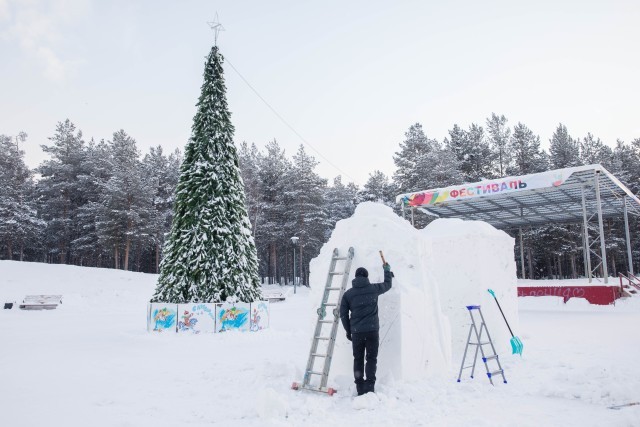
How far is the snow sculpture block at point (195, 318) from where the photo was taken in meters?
12.6

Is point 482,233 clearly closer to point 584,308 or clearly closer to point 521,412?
point 521,412

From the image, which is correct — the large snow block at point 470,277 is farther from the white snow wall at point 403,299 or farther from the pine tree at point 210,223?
the pine tree at point 210,223

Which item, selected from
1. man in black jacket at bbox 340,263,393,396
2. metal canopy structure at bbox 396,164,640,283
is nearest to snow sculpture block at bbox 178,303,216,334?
man in black jacket at bbox 340,263,393,396

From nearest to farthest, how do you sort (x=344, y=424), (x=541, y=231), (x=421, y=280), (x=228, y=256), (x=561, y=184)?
(x=344, y=424) < (x=421, y=280) < (x=228, y=256) < (x=561, y=184) < (x=541, y=231)

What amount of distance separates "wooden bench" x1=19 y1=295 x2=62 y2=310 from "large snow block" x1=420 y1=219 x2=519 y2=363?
22356 millimetres

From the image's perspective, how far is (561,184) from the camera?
58.9ft

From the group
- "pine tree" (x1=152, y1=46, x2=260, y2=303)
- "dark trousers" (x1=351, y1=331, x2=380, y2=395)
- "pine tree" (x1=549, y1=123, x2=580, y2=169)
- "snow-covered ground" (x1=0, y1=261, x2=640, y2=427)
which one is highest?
"pine tree" (x1=549, y1=123, x2=580, y2=169)

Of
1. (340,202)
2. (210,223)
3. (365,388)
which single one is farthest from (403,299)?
(340,202)

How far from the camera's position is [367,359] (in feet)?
19.5

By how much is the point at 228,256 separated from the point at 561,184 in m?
14.2

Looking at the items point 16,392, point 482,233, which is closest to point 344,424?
point 16,392

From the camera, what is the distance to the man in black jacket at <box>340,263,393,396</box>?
5.90 m

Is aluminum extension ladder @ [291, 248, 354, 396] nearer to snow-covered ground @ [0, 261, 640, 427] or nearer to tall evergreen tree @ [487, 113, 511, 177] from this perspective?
snow-covered ground @ [0, 261, 640, 427]

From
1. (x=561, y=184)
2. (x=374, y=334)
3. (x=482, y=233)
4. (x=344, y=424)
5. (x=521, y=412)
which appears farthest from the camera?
(x=561, y=184)
